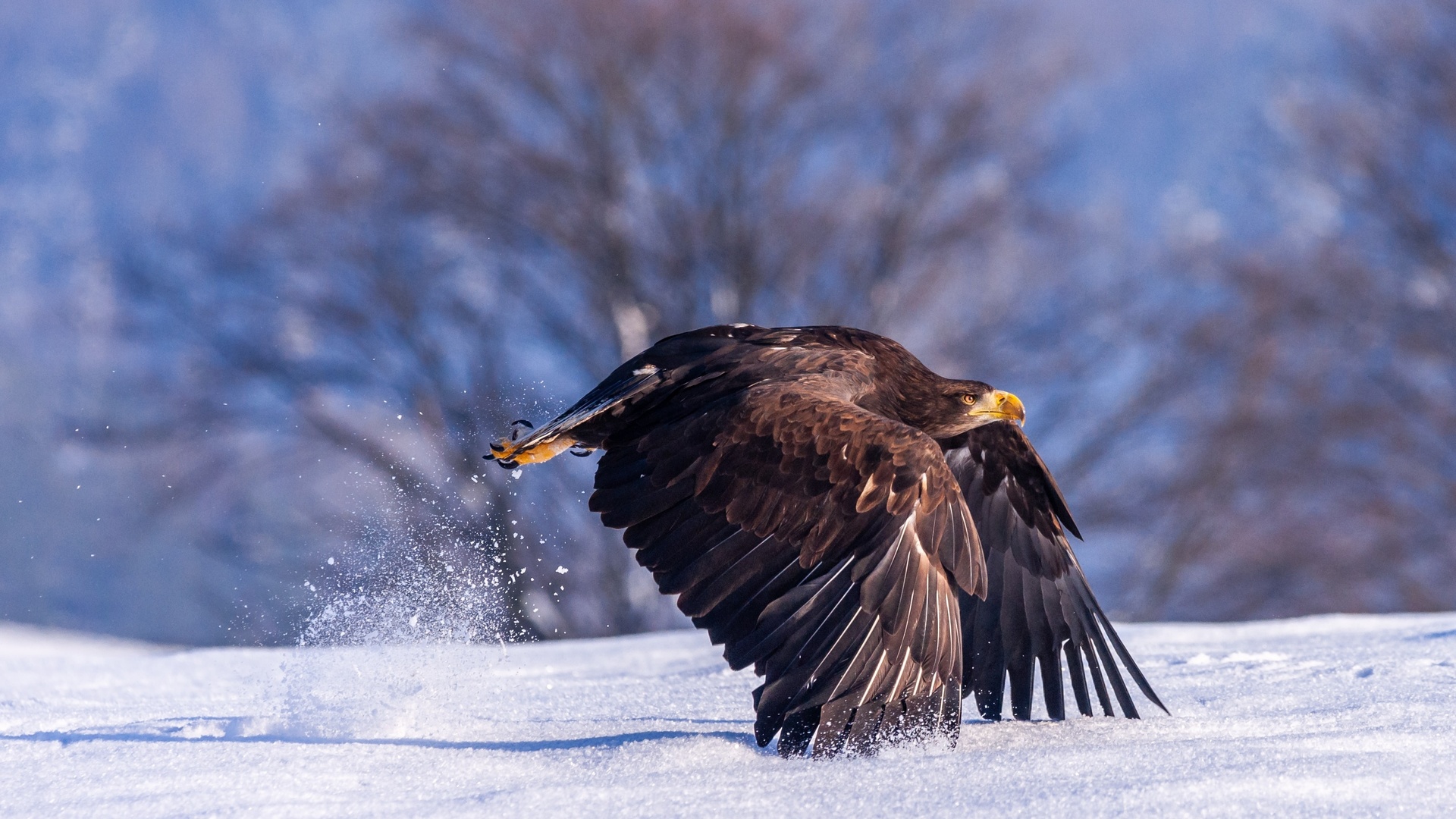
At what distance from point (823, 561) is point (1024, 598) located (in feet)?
3.43

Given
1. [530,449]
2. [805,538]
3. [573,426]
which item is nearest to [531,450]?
[530,449]

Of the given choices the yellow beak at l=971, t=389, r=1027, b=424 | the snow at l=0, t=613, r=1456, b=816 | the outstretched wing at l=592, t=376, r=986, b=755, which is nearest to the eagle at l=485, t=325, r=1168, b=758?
the outstretched wing at l=592, t=376, r=986, b=755

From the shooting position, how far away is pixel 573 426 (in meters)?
3.64

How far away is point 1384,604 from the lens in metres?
15.2

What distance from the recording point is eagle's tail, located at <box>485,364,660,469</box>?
3.61 meters

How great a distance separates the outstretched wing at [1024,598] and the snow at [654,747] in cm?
18

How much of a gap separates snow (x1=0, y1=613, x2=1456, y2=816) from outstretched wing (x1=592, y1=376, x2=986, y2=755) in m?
0.13

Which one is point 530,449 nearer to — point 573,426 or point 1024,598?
point 573,426

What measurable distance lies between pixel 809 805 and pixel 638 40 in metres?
11.0

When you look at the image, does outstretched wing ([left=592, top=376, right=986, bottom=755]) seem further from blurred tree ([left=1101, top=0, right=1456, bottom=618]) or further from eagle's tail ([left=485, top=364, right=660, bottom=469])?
blurred tree ([left=1101, top=0, right=1456, bottom=618])

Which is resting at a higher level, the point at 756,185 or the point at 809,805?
the point at 756,185

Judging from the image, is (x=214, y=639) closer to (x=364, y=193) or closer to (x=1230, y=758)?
(x=364, y=193)

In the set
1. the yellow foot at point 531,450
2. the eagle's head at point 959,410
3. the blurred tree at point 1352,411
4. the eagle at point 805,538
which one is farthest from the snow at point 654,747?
the blurred tree at point 1352,411

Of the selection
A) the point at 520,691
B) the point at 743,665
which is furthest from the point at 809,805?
the point at 520,691
